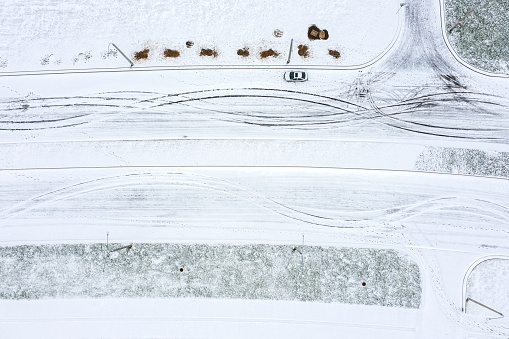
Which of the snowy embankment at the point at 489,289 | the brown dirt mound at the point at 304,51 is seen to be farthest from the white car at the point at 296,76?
the snowy embankment at the point at 489,289

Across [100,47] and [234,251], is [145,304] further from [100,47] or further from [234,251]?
[100,47]

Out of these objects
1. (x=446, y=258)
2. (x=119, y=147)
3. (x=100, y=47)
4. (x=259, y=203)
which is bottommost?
(x=446, y=258)

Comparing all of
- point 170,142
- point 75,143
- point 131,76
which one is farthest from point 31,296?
point 131,76

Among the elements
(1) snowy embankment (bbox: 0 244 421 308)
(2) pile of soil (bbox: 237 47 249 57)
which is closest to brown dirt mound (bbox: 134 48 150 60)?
(2) pile of soil (bbox: 237 47 249 57)

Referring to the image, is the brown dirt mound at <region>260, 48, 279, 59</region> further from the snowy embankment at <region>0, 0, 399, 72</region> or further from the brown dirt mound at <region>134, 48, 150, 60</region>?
the brown dirt mound at <region>134, 48, 150, 60</region>

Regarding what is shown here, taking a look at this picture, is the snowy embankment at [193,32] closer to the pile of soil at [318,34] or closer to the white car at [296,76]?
the pile of soil at [318,34]

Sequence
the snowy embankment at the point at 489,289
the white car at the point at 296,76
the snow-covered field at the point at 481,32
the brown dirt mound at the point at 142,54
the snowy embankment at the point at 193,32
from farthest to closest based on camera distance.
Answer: the brown dirt mound at the point at 142,54
the snowy embankment at the point at 193,32
the snow-covered field at the point at 481,32
the white car at the point at 296,76
the snowy embankment at the point at 489,289

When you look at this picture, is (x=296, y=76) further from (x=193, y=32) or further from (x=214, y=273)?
(x=214, y=273)
